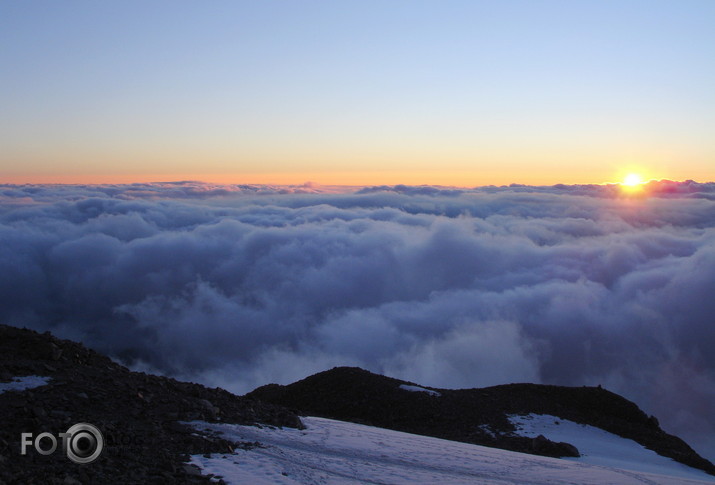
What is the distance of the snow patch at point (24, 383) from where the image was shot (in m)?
12.8

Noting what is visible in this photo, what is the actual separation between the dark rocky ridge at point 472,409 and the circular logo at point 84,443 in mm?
10375

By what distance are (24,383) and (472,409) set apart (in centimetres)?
1555

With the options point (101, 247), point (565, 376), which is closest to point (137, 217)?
point (101, 247)

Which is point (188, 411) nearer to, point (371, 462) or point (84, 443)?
point (84, 443)

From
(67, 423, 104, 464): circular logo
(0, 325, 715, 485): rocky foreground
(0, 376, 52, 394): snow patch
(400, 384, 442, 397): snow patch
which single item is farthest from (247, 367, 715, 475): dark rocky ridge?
(67, 423, 104, 464): circular logo

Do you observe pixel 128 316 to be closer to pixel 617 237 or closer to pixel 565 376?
pixel 565 376

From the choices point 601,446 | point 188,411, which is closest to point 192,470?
point 188,411

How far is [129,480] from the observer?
29.9 ft

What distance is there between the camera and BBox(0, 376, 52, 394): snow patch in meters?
12.8

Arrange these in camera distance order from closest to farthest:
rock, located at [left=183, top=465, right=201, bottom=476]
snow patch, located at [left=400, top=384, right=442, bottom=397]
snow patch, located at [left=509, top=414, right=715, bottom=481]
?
rock, located at [left=183, top=465, right=201, bottom=476] < snow patch, located at [left=509, top=414, right=715, bottom=481] < snow patch, located at [left=400, top=384, right=442, bottom=397]

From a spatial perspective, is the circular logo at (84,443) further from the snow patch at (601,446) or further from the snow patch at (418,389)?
the snow patch at (418,389)

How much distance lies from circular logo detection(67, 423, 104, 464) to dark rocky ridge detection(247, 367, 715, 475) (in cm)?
1038

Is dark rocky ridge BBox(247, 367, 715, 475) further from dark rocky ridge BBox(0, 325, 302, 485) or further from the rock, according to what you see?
the rock

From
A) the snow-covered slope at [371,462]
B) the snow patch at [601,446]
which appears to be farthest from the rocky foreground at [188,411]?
the snow-covered slope at [371,462]
